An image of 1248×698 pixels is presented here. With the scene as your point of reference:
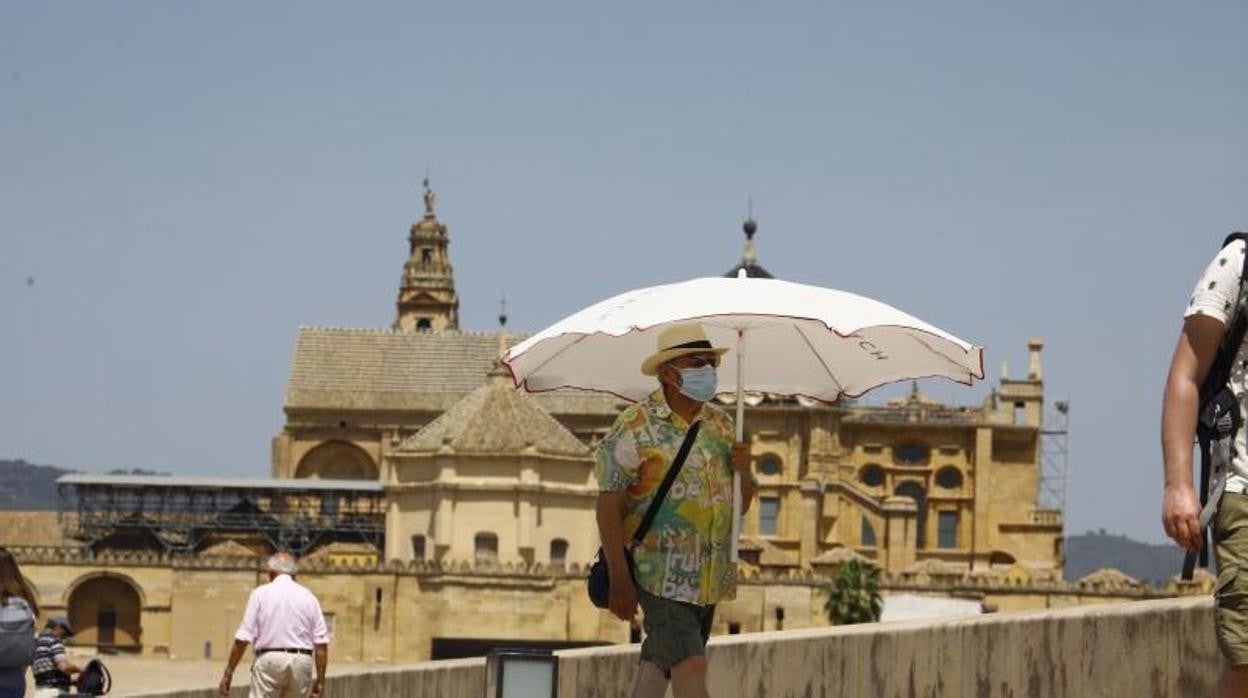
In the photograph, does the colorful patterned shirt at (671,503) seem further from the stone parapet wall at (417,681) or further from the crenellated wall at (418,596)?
the crenellated wall at (418,596)

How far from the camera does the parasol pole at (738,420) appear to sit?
1172 centimetres

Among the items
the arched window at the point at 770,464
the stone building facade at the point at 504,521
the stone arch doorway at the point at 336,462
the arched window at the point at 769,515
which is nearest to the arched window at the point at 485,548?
the stone building facade at the point at 504,521

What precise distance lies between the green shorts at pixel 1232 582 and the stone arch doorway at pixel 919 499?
99789mm

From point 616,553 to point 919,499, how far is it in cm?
9751

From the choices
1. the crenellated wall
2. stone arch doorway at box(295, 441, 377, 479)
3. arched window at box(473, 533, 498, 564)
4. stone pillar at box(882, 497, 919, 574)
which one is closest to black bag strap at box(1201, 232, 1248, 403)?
the crenellated wall

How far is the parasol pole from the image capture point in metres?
11.7

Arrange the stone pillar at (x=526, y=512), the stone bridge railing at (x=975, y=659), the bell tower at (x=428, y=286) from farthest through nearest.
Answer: the bell tower at (x=428, y=286) < the stone pillar at (x=526, y=512) < the stone bridge railing at (x=975, y=659)

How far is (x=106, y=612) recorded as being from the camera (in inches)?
3656

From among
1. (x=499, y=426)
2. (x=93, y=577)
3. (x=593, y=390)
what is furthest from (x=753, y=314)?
(x=93, y=577)

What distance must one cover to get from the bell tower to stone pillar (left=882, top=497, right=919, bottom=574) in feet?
154

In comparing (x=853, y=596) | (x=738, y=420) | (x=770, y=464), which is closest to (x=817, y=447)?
(x=770, y=464)

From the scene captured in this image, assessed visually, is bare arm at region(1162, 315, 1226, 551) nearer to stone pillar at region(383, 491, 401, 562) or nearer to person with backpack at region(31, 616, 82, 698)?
person with backpack at region(31, 616, 82, 698)

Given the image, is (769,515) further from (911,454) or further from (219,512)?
(219,512)

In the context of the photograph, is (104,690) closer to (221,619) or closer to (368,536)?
(221,619)
